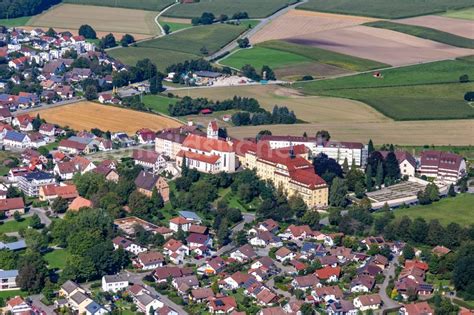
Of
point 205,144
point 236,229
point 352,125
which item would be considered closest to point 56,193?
point 205,144

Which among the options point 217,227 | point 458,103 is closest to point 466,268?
point 217,227

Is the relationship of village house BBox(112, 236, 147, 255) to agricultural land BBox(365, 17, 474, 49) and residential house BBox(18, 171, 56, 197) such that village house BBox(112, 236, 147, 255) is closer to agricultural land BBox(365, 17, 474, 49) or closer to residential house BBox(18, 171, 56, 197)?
residential house BBox(18, 171, 56, 197)

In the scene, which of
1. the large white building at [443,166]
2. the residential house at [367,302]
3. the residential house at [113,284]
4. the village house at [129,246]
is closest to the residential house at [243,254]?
the village house at [129,246]

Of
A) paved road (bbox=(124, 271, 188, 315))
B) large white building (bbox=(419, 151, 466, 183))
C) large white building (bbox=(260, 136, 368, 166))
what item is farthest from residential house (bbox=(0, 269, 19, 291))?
large white building (bbox=(419, 151, 466, 183))

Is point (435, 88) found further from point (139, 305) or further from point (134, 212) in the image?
point (139, 305)

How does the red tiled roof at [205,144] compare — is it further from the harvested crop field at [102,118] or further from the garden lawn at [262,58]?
the garden lawn at [262,58]

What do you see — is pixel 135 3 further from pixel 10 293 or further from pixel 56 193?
pixel 10 293
